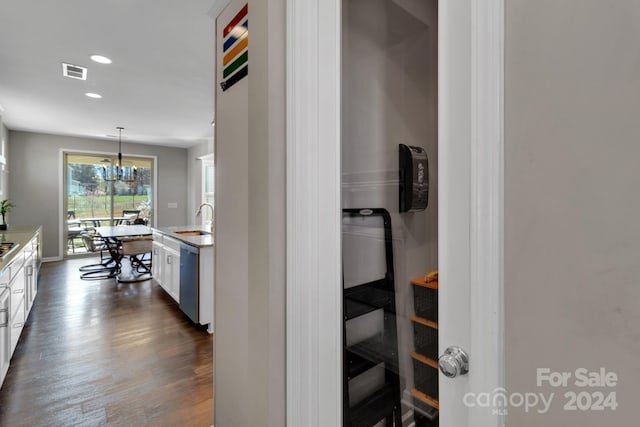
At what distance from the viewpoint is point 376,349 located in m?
1.24

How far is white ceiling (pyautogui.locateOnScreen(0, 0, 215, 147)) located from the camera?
2107 millimetres

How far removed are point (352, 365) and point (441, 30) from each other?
1.15 metres

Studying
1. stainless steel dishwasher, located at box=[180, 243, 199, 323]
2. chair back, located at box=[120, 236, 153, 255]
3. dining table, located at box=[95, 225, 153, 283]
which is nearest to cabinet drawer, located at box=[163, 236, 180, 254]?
stainless steel dishwasher, located at box=[180, 243, 199, 323]

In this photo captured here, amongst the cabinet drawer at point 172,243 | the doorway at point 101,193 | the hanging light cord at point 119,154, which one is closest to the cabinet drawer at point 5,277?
the cabinet drawer at point 172,243

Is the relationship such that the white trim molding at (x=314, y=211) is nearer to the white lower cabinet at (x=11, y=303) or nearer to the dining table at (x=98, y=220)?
the white lower cabinet at (x=11, y=303)

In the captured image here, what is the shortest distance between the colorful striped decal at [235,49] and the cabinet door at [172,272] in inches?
102

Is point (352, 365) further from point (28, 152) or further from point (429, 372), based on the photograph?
point (28, 152)

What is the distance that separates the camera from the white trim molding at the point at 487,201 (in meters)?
0.58

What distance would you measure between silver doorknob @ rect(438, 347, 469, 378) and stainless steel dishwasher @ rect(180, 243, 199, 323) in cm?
279

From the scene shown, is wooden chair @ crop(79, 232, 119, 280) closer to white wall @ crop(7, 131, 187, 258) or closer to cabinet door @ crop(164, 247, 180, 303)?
white wall @ crop(7, 131, 187, 258)

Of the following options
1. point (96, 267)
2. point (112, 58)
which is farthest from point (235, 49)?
point (96, 267)

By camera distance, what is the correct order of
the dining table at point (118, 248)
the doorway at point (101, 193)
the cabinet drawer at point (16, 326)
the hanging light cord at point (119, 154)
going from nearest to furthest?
the cabinet drawer at point (16, 326), the dining table at point (118, 248), the hanging light cord at point (119, 154), the doorway at point (101, 193)
